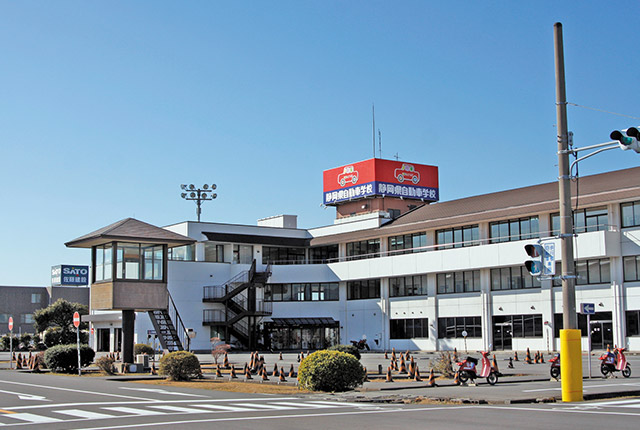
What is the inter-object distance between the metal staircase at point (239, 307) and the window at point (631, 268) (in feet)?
96.2

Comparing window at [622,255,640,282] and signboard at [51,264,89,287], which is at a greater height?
signboard at [51,264,89,287]

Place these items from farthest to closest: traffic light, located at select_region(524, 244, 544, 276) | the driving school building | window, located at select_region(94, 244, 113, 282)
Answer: the driving school building
window, located at select_region(94, 244, 113, 282)
traffic light, located at select_region(524, 244, 544, 276)

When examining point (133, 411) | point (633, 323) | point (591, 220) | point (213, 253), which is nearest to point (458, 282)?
point (591, 220)

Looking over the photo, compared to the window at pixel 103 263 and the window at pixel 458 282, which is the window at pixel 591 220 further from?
the window at pixel 103 263

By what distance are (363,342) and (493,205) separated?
15105 mm

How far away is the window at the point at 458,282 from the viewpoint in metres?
→ 54.2

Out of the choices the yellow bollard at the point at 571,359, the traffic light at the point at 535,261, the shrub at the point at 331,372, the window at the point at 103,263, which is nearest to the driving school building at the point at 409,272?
the window at the point at 103,263

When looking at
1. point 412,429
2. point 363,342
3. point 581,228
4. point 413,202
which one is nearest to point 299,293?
point 363,342

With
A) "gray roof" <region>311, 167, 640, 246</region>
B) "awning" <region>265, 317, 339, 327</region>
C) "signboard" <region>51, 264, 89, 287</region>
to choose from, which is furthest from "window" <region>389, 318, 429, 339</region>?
"signboard" <region>51, 264, 89, 287</region>

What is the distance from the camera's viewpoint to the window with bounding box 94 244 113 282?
33.9 m

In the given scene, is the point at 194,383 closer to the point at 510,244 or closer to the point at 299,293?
the point at 510,244

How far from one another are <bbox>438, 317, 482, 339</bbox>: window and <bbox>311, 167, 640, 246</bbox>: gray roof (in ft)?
23.2

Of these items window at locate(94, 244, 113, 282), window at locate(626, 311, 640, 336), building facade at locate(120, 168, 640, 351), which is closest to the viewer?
window at locate(94, 244, 113, 282)

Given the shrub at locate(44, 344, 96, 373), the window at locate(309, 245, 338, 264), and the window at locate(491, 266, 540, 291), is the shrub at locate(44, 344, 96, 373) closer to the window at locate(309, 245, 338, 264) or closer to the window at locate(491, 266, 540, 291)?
the window at locate(491, 266, 540, 291)
